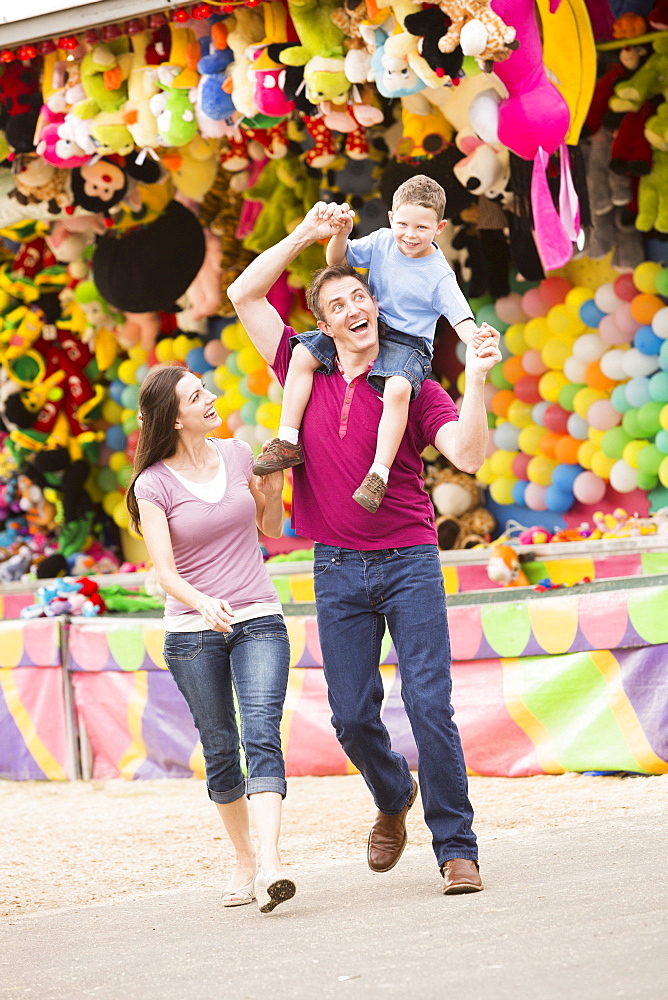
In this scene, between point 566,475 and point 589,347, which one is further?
point 566,475

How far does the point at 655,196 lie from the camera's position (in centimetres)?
570

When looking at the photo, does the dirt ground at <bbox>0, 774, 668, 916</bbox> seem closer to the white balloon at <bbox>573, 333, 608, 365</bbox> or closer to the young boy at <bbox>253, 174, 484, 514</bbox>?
the young boy at <bbox>253, 174, 484, 514</bbox>

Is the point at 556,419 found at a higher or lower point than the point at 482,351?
lower

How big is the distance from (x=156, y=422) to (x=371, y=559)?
27.0 inches

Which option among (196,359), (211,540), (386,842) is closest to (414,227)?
(211,540)

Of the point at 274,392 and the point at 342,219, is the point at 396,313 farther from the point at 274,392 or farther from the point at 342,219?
the point at 274,392

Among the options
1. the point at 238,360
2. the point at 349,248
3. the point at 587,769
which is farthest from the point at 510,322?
the point at 349,248

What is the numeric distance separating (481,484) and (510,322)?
87 centimetres

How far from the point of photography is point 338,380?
3258 millimetres

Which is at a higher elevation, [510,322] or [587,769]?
[510,322]

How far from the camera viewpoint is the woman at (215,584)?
321cm

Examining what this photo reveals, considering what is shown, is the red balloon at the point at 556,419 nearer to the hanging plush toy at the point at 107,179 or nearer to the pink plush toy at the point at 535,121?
the pink plush toy at the point at 535,121

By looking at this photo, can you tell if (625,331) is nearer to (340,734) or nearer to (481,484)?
(481,484)

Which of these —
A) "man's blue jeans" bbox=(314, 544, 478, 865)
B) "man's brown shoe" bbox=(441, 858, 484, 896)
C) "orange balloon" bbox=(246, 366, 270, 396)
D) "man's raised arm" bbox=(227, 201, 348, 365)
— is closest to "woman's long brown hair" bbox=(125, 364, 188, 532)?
"man's raised arm" bbox=(227, 201, 348, 365)
